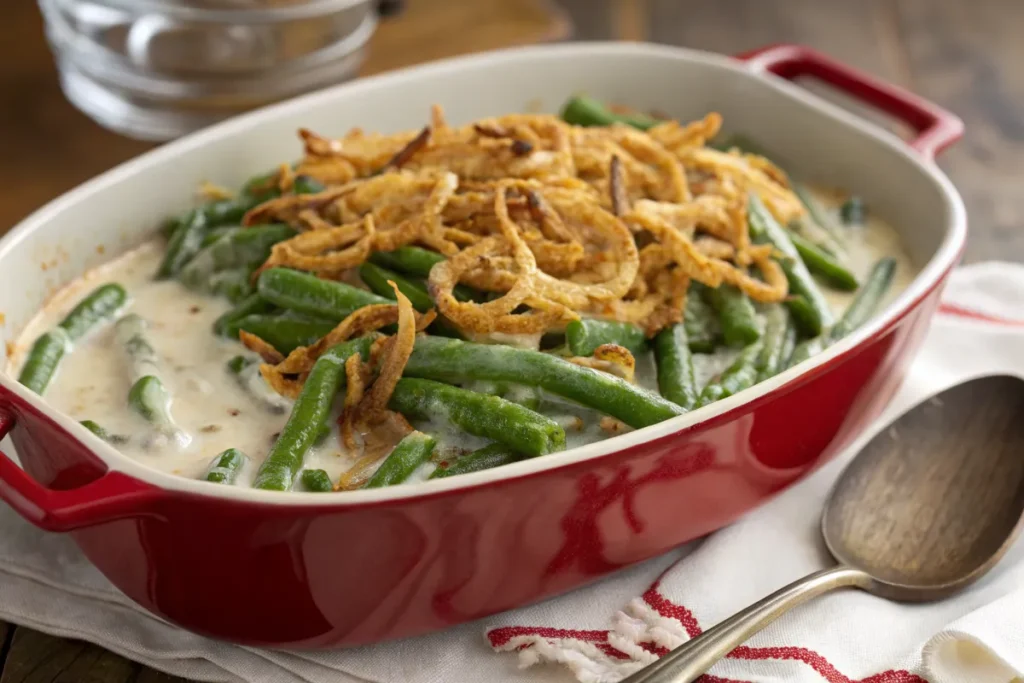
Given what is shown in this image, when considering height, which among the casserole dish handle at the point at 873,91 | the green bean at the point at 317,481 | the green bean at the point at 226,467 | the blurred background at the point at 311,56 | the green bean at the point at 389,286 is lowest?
the blurred background at the point at 311,56

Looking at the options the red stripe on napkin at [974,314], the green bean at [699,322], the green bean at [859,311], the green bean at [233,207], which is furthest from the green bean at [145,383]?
the red stripe on napkin at [974,314]

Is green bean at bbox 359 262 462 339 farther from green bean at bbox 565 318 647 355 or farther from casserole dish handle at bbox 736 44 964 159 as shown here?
casserole dish handle at bbox 736 44 964 159

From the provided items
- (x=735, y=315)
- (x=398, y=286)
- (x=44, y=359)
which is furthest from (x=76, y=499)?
(x=735, y=315)

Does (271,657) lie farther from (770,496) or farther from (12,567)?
(770,496)

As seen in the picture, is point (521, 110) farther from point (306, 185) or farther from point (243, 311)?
point (243, 311)

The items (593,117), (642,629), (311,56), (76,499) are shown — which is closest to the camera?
(76,499)

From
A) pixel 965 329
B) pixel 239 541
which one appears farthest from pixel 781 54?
pixel 239 541

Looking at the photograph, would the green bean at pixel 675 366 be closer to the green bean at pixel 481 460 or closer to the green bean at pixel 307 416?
the green bean at pixel 481 460
